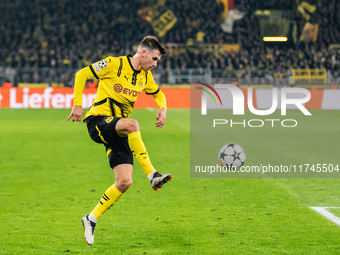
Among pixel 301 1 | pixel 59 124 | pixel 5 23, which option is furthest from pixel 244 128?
pixel 5 23

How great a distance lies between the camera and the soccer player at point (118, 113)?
5.95 metres

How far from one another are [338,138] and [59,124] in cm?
1004

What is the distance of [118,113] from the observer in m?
6.33

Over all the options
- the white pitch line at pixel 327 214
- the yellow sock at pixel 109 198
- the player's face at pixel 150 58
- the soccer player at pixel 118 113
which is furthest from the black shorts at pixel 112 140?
the white pitch line at pixel 327 214

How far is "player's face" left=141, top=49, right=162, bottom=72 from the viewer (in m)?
6.12

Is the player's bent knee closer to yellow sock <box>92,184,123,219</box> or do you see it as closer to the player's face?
yellow sock <box>92,184,123,219</box>

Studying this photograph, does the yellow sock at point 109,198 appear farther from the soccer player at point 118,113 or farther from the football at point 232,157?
the football at point 232,157

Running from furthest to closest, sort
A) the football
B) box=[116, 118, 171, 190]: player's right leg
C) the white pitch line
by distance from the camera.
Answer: the football, the white pitch line, box=[116, 118, 171, 190]: player's right leg

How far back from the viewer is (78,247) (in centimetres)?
586

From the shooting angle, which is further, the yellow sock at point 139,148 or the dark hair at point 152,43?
the dark hair at point 152,43

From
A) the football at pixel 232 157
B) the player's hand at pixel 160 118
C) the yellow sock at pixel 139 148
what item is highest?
the player's hand at pixel 160 118

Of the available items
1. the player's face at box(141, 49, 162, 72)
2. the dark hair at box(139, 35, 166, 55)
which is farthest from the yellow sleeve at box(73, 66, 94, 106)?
the dark hair at box(139, 35, 166, 55)

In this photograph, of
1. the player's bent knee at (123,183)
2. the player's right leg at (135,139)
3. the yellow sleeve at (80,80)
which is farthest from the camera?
the yellow sleeve at (80,80)

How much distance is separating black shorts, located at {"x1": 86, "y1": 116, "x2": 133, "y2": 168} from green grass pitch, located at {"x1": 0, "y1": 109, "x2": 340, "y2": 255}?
83 cm
